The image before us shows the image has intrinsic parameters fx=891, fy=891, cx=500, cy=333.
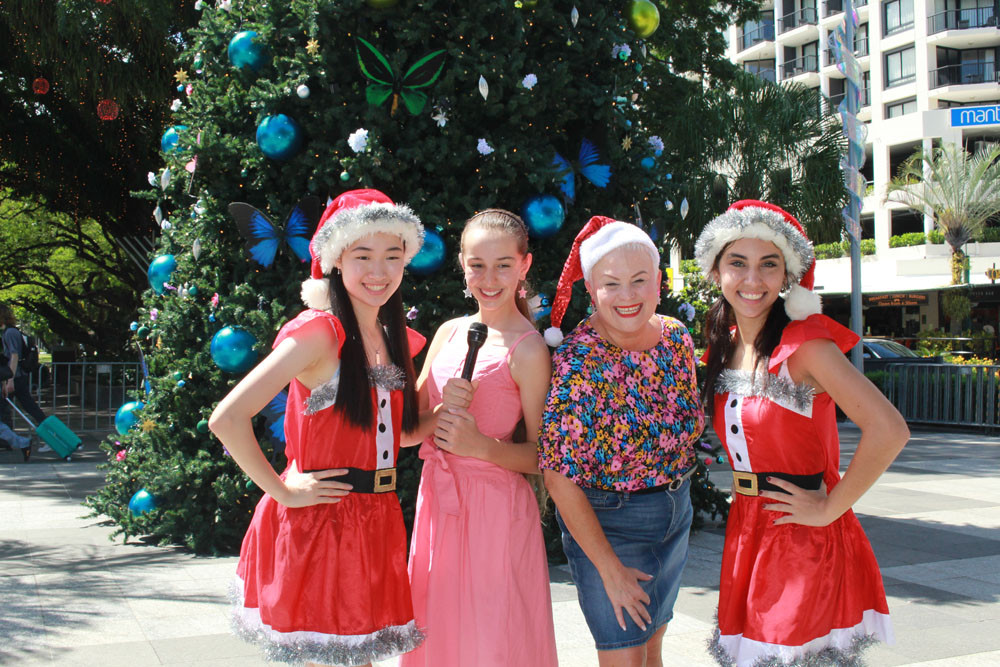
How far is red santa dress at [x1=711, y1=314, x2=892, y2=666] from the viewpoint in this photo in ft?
8.38

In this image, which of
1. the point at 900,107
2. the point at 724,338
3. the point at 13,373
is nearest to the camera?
the point at 724,338

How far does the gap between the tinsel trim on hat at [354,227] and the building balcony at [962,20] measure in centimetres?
4553

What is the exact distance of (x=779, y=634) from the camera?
2.53m

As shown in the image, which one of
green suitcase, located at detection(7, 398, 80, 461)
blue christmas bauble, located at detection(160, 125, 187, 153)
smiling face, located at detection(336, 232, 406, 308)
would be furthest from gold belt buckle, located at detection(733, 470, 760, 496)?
green suitcase, located at detection(7, 398, 80, 461)

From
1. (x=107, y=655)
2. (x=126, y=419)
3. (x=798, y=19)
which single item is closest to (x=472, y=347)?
(x=107, y=655)

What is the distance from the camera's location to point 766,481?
2.69 meters

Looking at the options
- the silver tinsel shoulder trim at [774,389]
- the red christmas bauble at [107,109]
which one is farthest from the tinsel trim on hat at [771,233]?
the red christmas bauble at [107,109]

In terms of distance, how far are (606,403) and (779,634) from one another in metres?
0.81

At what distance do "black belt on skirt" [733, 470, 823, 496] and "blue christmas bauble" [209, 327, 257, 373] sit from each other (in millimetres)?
3742

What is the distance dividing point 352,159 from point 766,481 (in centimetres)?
364

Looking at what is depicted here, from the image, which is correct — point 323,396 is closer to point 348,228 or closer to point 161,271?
point 348,228

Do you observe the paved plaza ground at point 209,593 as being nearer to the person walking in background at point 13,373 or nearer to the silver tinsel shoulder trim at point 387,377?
the silver tinsel shoulder trim at point 387,377

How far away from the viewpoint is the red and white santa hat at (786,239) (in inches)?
108

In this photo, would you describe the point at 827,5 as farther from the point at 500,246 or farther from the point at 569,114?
the point at 500,246
